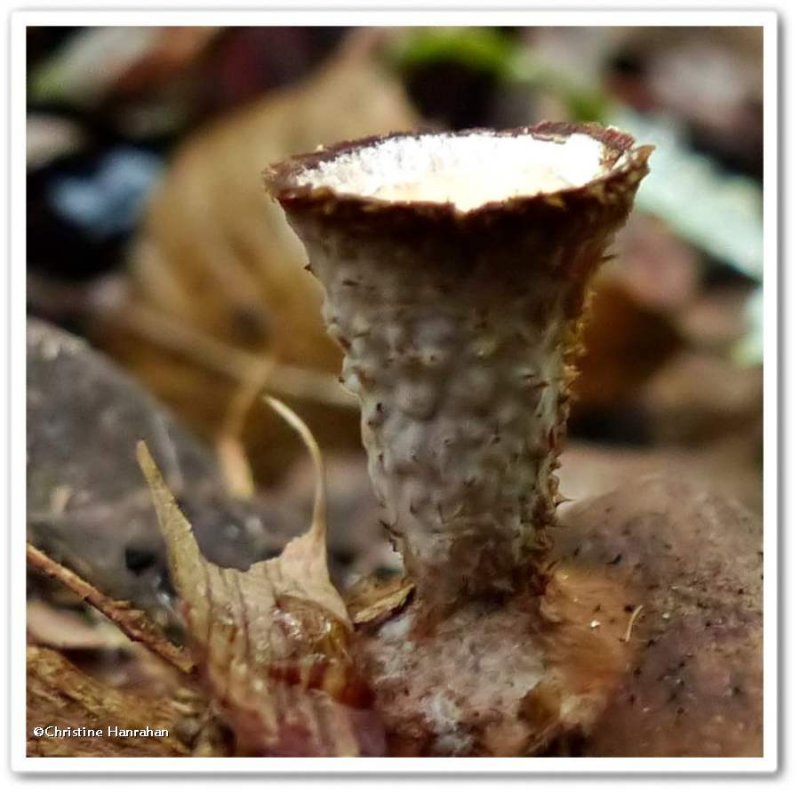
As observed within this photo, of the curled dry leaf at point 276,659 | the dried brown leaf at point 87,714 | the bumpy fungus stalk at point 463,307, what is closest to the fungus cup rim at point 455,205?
the bumpy fungus stalk at point 463,307

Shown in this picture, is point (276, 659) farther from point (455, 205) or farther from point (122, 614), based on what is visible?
point (455, 205)

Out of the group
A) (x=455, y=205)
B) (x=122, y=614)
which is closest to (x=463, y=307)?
(x=455, y=205)

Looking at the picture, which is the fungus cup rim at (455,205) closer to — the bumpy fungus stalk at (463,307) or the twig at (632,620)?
the bumpy fungus stalk at (463,307)

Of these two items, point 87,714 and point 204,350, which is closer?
point 87,714
